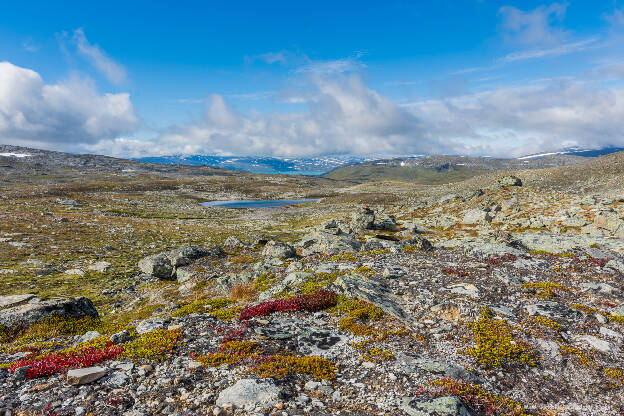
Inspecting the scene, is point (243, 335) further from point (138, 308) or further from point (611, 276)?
point (611, 276)

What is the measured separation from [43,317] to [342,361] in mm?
15604

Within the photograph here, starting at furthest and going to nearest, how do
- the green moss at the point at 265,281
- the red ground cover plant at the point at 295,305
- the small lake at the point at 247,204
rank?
1. the small lake at the point at 247,204
2. the green moss at the point at 265,281
3. the red ground cover plant at the point at 295,305

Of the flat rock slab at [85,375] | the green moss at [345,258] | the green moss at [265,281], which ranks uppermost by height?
the flat rock slab at [85,375]

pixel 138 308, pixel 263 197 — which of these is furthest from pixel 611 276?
pixel 263 197

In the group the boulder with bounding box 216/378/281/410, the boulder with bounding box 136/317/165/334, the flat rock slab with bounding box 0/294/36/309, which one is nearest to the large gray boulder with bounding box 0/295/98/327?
the flat rock slab with bounding box 0/294/36/309

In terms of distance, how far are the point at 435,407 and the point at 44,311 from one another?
18.9 meters

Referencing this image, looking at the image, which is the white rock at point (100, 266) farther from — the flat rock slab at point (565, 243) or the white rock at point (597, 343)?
the flat rock slab at point (565, 243)

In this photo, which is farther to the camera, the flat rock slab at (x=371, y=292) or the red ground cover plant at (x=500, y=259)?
the red ground cover plant at (x=500, y=259)

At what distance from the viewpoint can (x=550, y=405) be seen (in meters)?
9.05

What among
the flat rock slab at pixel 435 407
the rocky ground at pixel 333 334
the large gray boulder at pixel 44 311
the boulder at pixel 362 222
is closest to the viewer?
the flat rock slab at pixel 435 407

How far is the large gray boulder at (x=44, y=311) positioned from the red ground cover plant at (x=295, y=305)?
9947mm

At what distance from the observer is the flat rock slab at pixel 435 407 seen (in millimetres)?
7789

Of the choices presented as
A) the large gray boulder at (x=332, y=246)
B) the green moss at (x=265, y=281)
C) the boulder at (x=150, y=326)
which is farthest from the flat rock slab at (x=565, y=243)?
the boulder at (x=150, y=326)

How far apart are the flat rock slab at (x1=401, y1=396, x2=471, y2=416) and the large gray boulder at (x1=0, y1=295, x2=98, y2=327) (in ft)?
58.2
